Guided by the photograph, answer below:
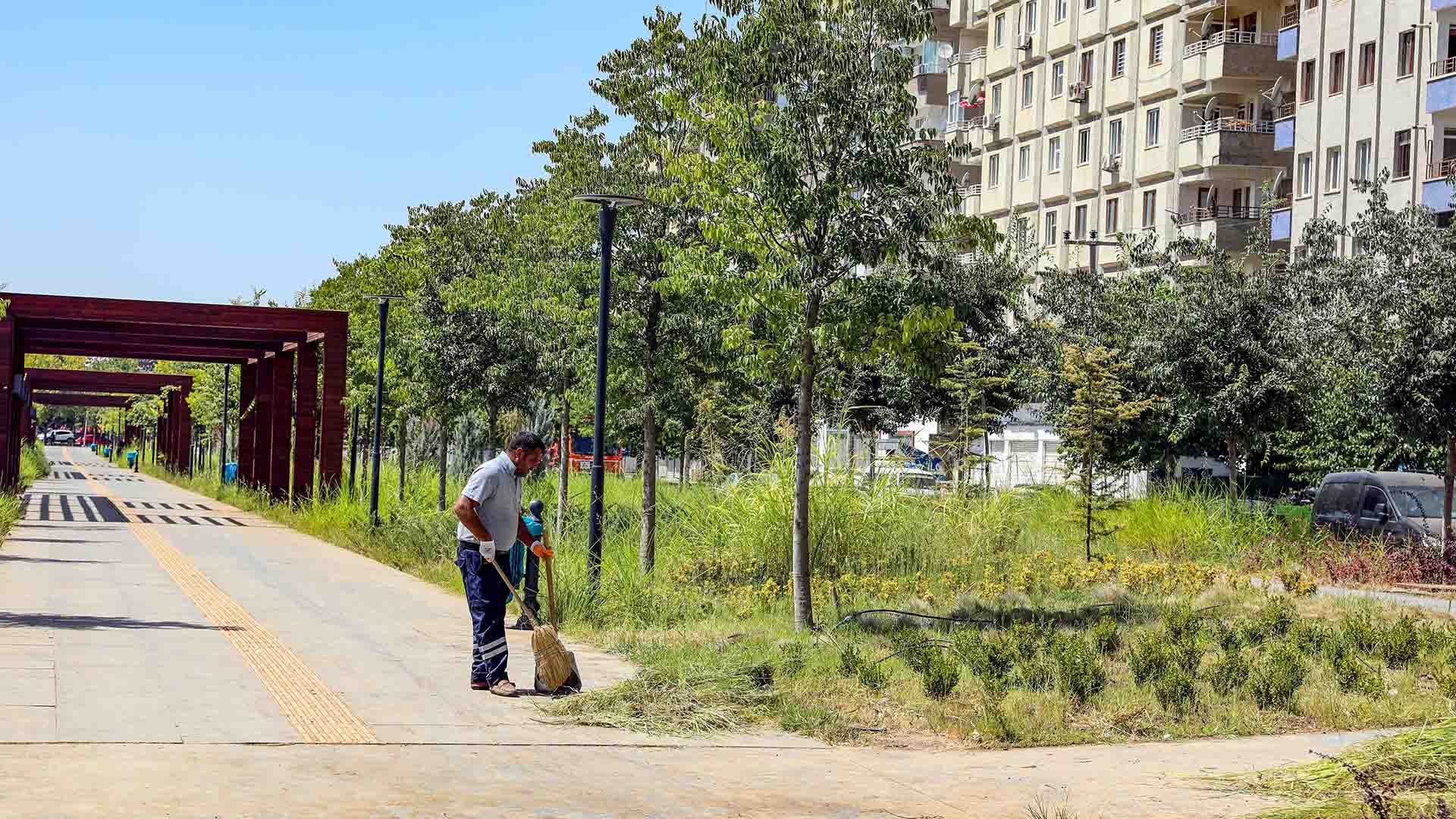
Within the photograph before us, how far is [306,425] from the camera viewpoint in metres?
37.3

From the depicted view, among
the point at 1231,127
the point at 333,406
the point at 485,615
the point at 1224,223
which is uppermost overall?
the point at 1231,127

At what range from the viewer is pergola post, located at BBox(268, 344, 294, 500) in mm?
39938

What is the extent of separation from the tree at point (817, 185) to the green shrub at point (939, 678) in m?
3.26

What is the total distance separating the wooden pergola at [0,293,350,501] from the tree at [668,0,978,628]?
21.8 m

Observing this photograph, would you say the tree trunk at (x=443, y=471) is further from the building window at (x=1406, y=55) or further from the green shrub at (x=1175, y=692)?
the building window at (x=1406, y=55)

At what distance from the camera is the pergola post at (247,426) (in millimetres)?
47844

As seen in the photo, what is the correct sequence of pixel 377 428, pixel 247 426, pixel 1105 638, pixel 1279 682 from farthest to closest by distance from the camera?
1. pixel 247 426
2. pixel 377 428
3. pixel 1105 638
4. pixel 1279 682

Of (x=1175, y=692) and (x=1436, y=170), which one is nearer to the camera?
(x=1175, y=692)

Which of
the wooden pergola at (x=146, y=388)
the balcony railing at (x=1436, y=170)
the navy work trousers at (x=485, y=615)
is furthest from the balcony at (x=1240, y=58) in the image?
the navy work trousers at (x=485, y=615)

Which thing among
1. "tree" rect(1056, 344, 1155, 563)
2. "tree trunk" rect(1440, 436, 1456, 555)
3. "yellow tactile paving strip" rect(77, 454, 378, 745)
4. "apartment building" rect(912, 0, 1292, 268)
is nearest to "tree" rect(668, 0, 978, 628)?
"yellow tactile paving strip" rect(77, 454, 378, 745)

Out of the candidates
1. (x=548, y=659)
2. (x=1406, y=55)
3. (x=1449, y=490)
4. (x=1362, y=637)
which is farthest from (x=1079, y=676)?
(x=1406, y=55)

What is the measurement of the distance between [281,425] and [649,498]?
2316 centimetres

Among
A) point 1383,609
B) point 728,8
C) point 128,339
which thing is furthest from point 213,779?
point 128,339

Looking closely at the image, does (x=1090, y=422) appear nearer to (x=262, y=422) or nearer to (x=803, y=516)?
(x=803, y=516)
